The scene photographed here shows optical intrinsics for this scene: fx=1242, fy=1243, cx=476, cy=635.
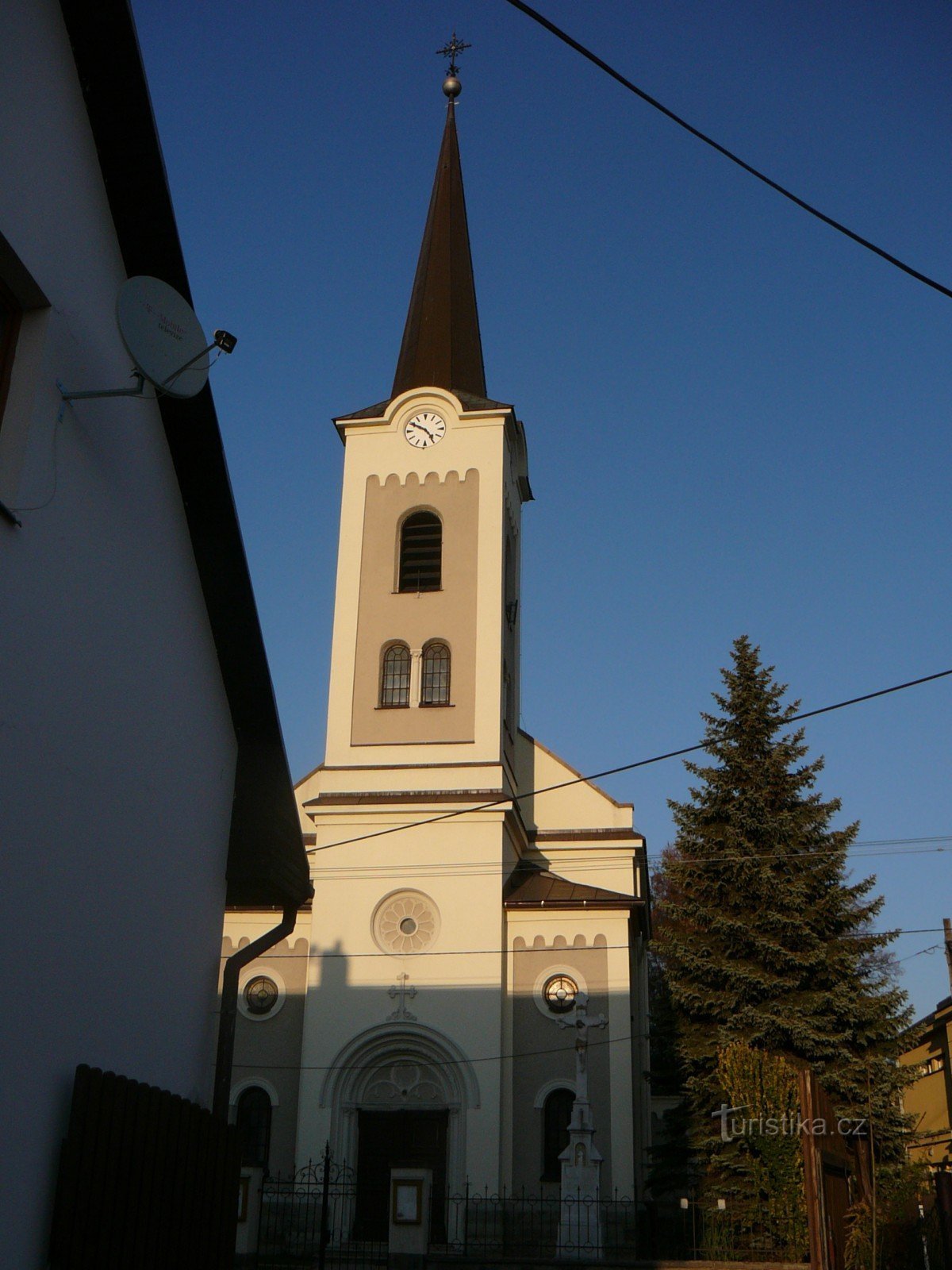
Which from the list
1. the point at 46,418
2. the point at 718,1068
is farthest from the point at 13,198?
the point at 718,1068

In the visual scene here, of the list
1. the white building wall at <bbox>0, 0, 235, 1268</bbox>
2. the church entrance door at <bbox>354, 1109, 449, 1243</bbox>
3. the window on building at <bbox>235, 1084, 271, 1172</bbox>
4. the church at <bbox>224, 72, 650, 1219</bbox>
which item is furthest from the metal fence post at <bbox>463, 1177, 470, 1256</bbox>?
the white building wall at <bbox>0, 0, 235, 1268</bbox>

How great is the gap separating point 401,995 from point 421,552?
9511 millimetres

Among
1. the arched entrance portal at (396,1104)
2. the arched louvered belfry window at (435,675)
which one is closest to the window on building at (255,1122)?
the arched entrance portal at (396,1104)

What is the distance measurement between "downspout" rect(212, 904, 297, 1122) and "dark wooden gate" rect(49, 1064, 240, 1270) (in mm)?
383

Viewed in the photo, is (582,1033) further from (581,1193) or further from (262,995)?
(262,995)

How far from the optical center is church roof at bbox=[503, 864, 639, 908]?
24188 mm

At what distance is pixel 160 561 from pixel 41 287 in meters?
2.09

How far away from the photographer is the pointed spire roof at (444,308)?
30500 mm

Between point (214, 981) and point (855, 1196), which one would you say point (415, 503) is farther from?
point (214, 981)

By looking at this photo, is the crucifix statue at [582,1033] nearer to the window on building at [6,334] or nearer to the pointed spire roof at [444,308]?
the pointed spire roof at [444,308]

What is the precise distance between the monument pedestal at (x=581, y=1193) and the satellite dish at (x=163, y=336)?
16.0 metres

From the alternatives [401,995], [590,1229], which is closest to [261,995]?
[401,995]

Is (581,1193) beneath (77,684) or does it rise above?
beneath

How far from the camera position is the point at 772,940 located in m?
21.7
